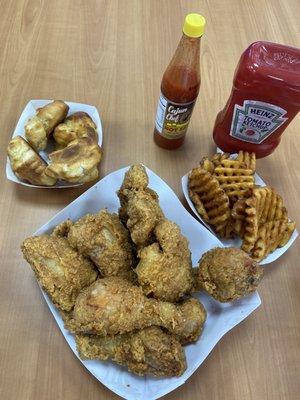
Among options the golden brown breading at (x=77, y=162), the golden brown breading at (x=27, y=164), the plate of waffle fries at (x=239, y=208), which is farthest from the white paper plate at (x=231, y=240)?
the golden brown breading at (x=27, y=164)

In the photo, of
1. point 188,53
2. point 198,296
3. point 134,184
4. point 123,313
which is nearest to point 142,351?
point 123,313

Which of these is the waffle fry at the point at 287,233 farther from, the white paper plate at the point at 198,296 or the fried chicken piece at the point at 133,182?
the fried chicken piece at the point at 133,182

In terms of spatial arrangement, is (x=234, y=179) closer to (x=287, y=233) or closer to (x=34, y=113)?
(x=287, y=233)

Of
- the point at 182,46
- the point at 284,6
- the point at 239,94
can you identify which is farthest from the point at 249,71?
the point at 284,6

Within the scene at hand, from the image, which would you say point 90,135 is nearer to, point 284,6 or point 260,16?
point 260,16

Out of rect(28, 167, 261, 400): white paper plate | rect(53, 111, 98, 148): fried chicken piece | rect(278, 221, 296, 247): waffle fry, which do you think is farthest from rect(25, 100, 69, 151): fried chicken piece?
rect(278, 221, 296, 247): waffle fry

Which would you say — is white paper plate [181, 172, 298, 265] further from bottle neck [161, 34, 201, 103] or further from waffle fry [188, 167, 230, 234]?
bottle neck [161, 34, 201, 103]
